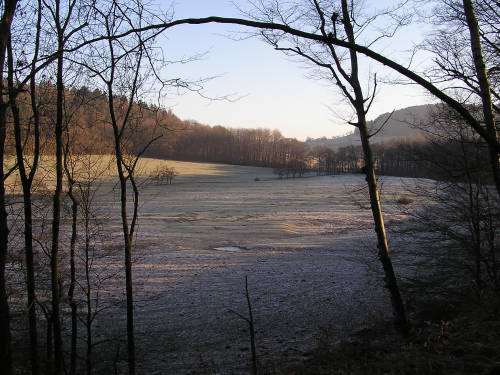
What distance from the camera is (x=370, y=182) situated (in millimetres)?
9430

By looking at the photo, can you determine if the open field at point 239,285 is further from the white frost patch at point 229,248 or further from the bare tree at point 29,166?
the bare tree at point 29,166

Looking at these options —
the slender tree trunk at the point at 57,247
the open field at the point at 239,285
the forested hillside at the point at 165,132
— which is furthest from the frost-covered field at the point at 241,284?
the slender tree trunk at the point at 57,247

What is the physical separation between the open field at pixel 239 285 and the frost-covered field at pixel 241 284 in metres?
0.05

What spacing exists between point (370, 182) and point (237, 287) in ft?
38.8

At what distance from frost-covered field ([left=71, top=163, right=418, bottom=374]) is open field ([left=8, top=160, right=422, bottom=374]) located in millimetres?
48

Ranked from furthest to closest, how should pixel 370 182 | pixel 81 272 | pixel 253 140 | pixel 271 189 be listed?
pixel 253 140 < pixel 271 189 < pixel 81 272 < pixel 370 182

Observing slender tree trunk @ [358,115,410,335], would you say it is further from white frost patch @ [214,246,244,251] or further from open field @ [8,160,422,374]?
white frost patch @ [214,246,244,251]

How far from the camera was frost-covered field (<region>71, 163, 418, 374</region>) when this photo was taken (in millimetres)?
12289

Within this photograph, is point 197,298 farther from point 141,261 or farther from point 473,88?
point 473,88

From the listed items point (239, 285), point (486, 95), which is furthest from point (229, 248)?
point (486, 95)

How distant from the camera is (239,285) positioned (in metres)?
19.4

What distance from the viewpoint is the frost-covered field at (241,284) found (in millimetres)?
12289

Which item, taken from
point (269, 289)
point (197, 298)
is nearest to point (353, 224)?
point (269, 289)

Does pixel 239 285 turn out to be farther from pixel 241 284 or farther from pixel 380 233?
pixel 380 233
